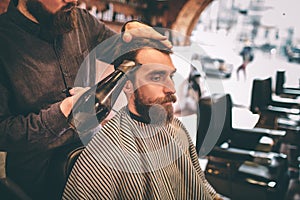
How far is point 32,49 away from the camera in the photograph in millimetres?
1409

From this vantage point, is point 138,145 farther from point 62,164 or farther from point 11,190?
point 11,190

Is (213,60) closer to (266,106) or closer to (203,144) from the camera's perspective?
(203,144)

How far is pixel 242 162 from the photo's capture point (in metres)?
2.00

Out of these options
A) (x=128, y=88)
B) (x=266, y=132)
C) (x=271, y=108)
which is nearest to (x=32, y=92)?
(x=128, y=88)

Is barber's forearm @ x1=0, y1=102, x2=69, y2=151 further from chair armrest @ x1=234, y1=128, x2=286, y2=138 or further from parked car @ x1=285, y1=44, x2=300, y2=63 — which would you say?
parked car @ x1=285, y1=44, x2=300, y2=63

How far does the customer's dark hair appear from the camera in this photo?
4.93 feet

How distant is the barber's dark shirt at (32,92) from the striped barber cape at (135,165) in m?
0.15

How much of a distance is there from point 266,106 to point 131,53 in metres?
1.35

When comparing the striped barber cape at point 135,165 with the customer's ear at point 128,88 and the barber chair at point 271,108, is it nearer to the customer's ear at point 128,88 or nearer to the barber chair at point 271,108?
the customer's ear at point 128,88

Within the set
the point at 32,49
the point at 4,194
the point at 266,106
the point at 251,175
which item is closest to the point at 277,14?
the point at 266,106

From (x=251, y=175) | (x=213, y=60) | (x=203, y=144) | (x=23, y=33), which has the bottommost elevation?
(x=251, y=175)

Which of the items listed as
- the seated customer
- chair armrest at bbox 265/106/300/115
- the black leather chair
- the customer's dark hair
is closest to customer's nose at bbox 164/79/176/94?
the seated customer

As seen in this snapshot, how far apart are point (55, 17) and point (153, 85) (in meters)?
0.54

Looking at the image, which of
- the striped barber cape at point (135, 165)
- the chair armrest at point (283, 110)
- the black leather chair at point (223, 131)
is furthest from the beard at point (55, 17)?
the chair armrest at point (283, 110)
